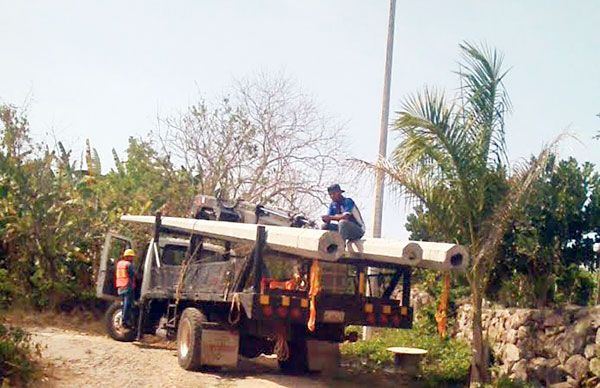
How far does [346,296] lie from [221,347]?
2.01m

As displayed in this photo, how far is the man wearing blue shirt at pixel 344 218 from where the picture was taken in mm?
10836

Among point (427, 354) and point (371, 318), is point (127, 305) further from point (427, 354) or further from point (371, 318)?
point (427, 354)

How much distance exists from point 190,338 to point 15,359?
2722 mm

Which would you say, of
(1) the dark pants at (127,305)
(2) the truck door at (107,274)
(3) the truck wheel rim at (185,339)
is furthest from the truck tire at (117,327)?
(3) the truck wheel rim at (185,339)

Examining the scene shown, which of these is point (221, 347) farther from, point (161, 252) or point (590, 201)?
point (590, 201)

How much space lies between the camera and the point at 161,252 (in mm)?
15156

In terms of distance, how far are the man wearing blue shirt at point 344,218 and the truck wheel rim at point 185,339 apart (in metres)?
2.63

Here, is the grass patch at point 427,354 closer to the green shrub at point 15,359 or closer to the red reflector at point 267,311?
the red reflector at point 267,311

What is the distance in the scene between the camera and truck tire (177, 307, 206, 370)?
38.5ft

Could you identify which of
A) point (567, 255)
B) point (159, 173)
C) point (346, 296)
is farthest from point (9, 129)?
point (567, 255)

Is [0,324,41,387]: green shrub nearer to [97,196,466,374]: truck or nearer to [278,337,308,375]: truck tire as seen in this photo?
[97,196,466,374]: truck

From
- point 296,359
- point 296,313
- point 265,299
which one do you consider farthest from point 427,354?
point 265,299

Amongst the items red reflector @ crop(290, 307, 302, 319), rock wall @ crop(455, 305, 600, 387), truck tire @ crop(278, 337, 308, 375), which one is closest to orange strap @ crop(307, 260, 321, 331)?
red reflector @ crop(290, 307, 302, 319)

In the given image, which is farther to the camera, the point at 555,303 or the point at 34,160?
the point at 34,160
